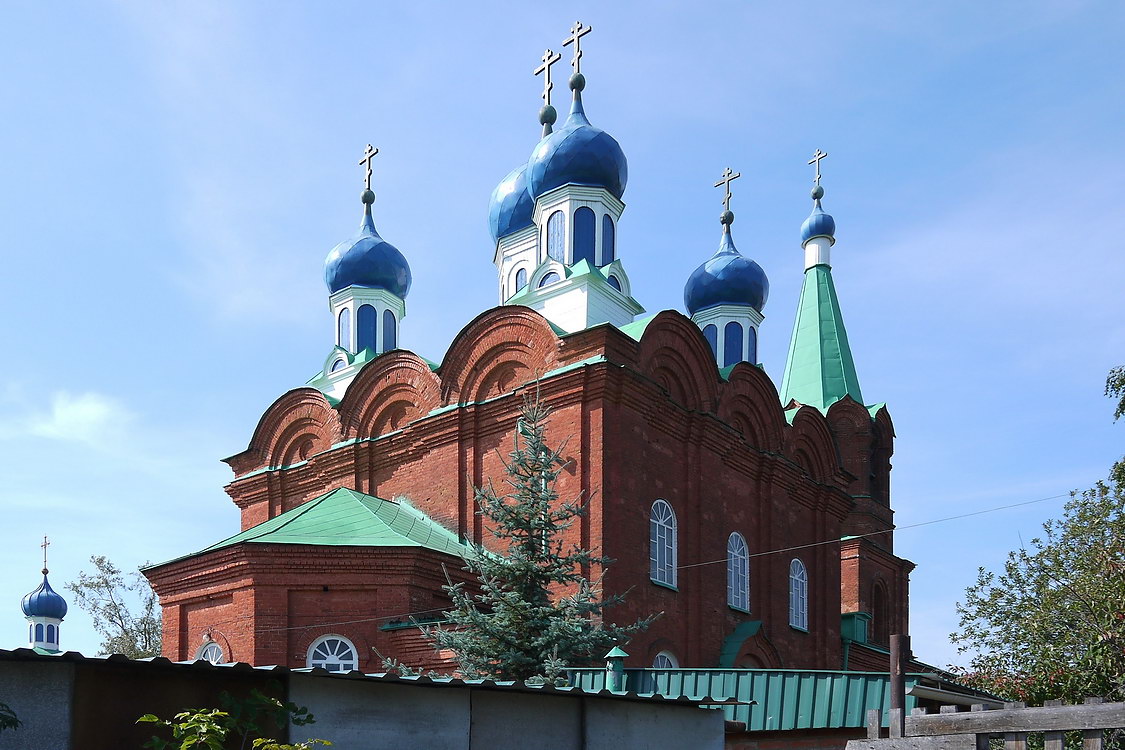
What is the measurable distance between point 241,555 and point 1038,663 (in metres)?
8.77

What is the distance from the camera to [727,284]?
22.7 meters

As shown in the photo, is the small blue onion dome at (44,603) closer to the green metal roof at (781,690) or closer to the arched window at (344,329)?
the arched window at (344,329)

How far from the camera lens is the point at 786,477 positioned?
18.4 m

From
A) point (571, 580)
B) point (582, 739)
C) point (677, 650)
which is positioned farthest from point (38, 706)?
point (677, 650)

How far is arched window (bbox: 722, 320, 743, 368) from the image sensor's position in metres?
22.3

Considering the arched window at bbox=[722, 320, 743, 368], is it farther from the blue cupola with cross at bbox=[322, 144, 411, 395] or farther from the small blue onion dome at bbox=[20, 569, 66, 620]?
the small blue onion dome at bbox=[20, 569, 66, 620]

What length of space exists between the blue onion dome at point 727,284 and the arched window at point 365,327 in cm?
588

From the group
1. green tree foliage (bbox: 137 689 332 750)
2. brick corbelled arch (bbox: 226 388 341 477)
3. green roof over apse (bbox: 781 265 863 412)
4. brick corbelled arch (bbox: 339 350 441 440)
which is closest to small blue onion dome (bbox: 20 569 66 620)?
brick corbelled arch (bbox: 226 388 341 477)

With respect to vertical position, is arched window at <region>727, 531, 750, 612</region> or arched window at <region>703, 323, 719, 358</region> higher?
arched window at <region>703, 323, 719, 358</region>

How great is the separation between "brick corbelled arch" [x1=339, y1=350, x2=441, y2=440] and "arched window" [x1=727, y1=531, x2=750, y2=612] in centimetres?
466

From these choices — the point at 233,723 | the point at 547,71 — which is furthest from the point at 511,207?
the point at 233,723

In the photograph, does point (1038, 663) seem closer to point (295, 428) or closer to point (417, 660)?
point (417, 660)

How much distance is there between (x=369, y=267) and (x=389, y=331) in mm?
1212

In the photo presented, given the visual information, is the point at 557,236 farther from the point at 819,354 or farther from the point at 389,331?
the point at 819,354
